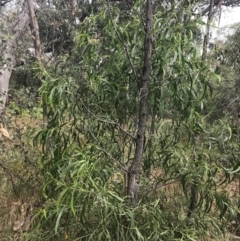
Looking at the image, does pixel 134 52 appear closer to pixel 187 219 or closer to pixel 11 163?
pixel 187 219

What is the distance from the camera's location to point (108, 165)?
1.93m

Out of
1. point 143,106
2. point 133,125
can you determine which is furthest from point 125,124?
point 143,106

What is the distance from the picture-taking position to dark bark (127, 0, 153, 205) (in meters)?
1.83

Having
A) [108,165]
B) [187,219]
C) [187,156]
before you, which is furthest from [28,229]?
[187,156]

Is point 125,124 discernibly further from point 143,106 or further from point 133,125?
point 143,106

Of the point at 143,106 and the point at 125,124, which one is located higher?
the point at 143,106

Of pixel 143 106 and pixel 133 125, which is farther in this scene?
pixel 133 125

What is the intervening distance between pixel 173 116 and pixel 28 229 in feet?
4.78

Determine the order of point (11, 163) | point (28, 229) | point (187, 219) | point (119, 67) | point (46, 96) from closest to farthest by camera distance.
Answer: point (46, 96) → point (119, 67) → point (187, 219) → point (28, 229) → point (11, 163)

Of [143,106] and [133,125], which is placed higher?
[143,106]

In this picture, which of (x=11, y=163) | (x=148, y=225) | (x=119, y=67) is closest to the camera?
(x=148, y=225)

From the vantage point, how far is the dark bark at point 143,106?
72.0 inches

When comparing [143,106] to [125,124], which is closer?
[143,106]

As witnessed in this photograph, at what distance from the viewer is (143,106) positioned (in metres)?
1.89
